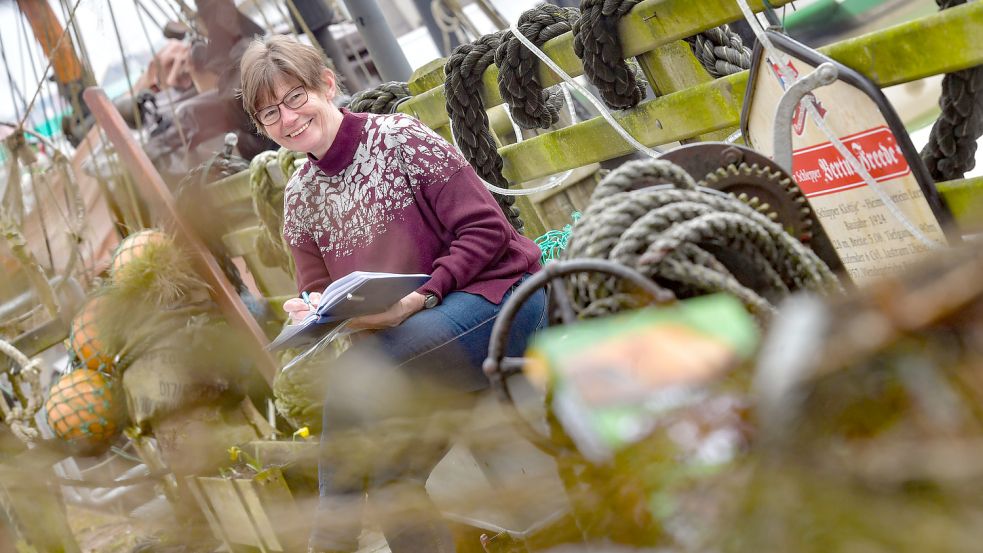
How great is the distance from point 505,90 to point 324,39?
140 inches

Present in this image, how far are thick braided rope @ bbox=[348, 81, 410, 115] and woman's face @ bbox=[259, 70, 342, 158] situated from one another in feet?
3.96

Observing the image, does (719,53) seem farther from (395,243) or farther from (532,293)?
(532,293)

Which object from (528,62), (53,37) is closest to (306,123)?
(528,62)

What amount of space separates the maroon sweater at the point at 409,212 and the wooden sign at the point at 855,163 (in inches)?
25.1

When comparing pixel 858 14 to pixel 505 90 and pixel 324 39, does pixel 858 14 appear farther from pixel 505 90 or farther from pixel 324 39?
pixel 505 90

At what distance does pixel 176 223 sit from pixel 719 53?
2.68 meters

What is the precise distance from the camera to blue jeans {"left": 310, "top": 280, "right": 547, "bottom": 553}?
2131 mm

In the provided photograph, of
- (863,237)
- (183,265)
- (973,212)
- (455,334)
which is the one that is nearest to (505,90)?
(455,334)

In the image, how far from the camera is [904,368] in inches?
33.6

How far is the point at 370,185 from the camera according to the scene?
2.29m

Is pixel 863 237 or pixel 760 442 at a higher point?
pixel 760 442

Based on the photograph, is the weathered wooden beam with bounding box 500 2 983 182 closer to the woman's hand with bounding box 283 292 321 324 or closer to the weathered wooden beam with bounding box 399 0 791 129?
the weathered wooden beam with bounding box 399 0 791 129

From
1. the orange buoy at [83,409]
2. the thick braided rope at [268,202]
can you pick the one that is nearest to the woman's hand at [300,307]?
the thick braided rope at [268,202]

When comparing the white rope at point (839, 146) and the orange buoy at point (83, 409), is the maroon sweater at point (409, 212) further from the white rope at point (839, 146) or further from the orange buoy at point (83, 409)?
the orange buoy at point (83, 409)
